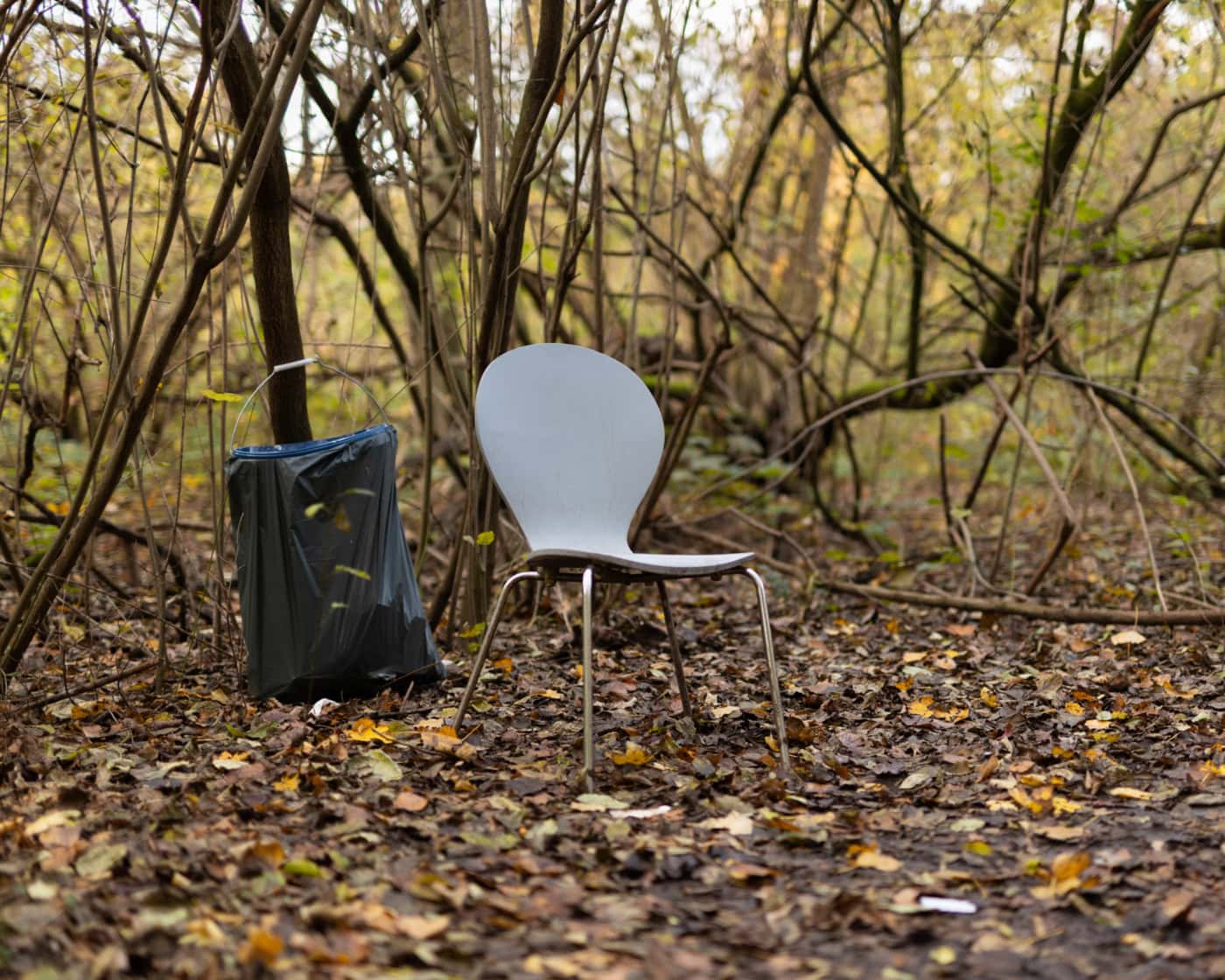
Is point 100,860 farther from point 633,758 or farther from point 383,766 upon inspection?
point 633,758

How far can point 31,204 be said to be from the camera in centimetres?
359

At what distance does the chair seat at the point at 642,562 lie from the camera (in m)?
2.01

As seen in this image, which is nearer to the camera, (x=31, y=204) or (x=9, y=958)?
(x=9, y=958)

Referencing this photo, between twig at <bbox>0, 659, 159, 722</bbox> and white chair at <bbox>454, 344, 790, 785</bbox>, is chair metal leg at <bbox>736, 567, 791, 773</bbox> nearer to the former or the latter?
white chair at <bbox>454, 344, 790, 785</bbox>

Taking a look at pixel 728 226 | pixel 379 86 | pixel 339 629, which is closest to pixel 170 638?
pixel 339 629

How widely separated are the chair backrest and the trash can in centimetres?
39

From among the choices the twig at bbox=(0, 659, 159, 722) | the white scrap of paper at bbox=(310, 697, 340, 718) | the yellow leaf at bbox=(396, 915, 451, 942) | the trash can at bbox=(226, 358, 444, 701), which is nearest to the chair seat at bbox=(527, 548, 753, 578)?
the trash can at bbox=(226, 358, 444, 701)

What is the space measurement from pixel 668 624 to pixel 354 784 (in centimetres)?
81

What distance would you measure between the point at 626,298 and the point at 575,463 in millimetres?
2425

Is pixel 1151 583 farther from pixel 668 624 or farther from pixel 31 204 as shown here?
pixel 31 204

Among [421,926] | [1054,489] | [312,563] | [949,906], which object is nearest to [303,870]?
[421,926]

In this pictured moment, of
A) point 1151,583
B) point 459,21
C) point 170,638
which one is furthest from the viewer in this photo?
point 1151,583

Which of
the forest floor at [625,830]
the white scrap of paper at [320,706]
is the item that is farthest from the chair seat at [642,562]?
the white scrap of paper at [320,706]

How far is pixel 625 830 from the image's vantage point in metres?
1.78
